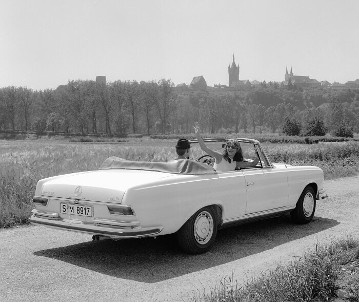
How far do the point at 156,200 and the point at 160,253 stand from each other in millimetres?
1062

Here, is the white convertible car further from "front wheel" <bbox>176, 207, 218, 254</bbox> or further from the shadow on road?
the shadow on road

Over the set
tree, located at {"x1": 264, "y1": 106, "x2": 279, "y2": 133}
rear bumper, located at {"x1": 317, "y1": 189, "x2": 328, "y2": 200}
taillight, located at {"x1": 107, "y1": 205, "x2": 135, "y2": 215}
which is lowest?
rear bumper, located at {"x1": 317, "y1": 189, "x2": 328, "y2": 200}

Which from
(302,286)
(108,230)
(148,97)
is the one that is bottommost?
(302,286)

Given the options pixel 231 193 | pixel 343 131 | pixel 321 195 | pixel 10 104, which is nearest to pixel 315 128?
pixel 343 131

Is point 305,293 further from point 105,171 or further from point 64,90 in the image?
point 64,90

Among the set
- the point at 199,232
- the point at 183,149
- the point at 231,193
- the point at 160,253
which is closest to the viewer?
the point at 199,232

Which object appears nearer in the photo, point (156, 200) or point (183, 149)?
point (156, 200)

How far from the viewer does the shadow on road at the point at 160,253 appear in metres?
5.75

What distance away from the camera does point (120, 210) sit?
5637 millimetres

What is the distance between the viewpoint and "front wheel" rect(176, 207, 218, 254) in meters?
6.22

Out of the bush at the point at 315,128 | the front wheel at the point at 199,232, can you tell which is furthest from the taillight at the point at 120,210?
the bush at the point at 315,128

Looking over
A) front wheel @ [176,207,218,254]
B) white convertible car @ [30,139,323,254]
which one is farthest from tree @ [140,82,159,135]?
front wheel @ [176,207,218,254]

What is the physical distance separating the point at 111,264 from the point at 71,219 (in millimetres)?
712

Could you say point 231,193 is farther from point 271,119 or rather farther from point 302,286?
point 271,119
